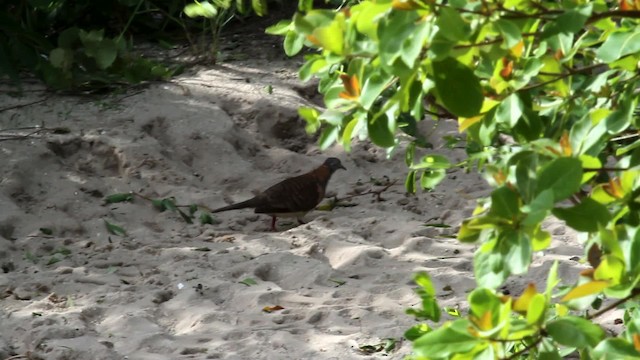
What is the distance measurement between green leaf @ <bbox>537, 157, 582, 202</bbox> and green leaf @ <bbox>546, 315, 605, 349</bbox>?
0.67ft

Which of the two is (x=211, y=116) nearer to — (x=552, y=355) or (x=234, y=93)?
(x=234, y=93)

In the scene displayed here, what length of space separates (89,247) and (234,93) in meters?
2.13

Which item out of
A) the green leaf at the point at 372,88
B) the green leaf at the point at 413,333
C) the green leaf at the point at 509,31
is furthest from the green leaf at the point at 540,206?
the green leaf at the point at 413,333

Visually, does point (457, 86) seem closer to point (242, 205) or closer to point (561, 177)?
point (561, 177)

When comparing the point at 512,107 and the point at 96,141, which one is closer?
the point at 512,107

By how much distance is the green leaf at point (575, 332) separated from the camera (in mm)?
1723

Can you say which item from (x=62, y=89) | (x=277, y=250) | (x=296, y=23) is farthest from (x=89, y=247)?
(x=296, y=23)

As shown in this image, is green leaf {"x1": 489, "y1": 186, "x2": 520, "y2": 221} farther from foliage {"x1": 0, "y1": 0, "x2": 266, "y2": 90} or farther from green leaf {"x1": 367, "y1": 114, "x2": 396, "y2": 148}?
foliage {"x1": 0, "y1": 0, "x2": 266, "y2": 90}

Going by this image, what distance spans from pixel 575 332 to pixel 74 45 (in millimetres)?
5382

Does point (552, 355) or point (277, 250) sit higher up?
point (552, 355)

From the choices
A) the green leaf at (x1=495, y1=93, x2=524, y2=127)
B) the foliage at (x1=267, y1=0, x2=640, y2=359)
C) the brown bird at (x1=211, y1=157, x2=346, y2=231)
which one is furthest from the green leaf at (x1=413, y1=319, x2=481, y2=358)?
the brown bird at (x1=211, y1=157, x2=346, y2=231)

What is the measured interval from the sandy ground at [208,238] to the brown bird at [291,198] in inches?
4.2

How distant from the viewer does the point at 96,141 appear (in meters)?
6.27

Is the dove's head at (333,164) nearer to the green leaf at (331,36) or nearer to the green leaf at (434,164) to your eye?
the green leaf at (434,164)
